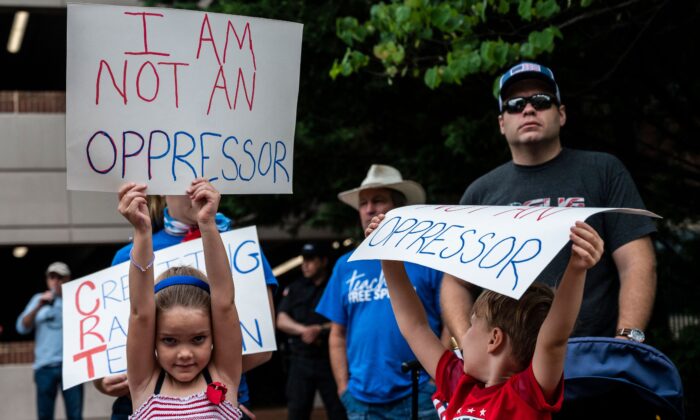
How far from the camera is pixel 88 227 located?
1819 centimetres

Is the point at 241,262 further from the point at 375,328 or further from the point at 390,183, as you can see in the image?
the point at 390,183

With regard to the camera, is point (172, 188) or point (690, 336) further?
point (690, 336)

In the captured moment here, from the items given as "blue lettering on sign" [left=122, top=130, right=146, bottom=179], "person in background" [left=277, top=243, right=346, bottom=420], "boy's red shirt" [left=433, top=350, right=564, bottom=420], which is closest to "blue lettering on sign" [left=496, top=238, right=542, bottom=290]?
"boy's red shirt" [left=433, top=350, right=564, bottom=420]

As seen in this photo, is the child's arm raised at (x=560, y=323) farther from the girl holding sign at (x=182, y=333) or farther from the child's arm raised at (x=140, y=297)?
the child's arm raised at (x=140, y=297)

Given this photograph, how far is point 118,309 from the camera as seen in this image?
4.52m

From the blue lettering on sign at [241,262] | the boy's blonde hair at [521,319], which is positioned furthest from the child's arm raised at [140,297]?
the boy's blonde hair at [521,319]

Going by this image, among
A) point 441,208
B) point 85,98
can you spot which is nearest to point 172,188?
point 85,98

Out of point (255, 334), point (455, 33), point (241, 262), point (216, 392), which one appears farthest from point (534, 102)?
point (455, 33)

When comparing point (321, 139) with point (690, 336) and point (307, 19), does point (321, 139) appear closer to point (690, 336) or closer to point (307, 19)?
point (307, 19)

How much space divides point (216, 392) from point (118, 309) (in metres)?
1.23

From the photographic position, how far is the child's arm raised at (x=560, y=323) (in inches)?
110

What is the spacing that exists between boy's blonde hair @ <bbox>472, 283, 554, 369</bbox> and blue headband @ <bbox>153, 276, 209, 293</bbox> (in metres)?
1.05

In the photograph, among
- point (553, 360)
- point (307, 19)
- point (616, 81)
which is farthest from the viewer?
point (307, 19)

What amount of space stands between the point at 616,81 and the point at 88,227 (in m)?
11.5
